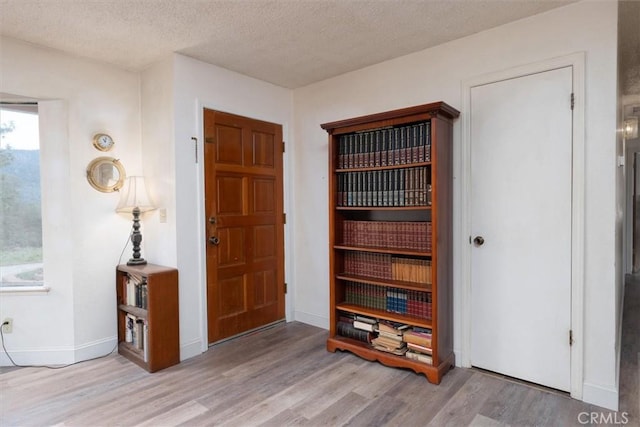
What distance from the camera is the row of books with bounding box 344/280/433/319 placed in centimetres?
273

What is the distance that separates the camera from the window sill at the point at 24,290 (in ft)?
9.26

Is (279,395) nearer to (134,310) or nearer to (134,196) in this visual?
(134,310)

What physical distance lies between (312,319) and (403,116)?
2.23 meters

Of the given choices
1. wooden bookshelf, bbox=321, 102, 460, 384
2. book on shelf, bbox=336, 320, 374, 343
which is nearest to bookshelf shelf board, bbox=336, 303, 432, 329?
wooden bookshelf, bbox=321, 102, 460, 384

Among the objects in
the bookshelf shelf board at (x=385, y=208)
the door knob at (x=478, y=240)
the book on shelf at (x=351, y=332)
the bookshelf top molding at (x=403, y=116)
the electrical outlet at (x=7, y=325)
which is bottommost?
the book on shelf at (x=351, y=332)

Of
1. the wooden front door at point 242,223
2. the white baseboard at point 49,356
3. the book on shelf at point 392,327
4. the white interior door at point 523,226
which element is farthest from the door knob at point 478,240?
the white baseboard at point 49,356

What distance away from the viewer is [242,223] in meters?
3.44

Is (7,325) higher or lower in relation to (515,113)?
lower

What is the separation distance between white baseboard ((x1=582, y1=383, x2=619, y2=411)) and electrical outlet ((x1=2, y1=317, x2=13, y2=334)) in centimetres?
409

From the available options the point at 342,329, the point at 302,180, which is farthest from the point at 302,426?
the point at 302,180

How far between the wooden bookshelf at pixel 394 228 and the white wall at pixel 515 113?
247mm

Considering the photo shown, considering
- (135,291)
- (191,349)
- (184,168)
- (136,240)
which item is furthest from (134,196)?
(191,349)

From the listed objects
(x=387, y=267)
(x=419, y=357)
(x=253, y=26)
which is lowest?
(x=419, y=357)

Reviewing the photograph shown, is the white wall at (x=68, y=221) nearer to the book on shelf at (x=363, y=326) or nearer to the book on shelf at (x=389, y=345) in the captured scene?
the book on shelf at (x=363, y=326)
